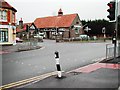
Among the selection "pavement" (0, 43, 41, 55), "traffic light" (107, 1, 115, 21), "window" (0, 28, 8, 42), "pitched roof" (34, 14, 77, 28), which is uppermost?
"pitched roof" (34, 14, 77, 28)

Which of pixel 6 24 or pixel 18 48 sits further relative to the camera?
pixel 6 24

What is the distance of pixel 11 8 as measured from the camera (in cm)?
3741

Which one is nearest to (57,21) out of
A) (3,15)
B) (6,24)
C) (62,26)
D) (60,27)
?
(60,27)

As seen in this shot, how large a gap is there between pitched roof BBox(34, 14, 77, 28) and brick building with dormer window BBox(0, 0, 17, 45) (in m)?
36.9

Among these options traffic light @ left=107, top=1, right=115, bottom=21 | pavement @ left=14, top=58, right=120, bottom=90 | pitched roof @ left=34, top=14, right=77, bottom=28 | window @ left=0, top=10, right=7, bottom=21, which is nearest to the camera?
pavement @ left=14, top=58, right=120, bottom=90

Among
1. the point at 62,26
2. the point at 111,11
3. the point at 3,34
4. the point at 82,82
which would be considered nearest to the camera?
the point at 82,82

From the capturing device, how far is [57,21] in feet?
256

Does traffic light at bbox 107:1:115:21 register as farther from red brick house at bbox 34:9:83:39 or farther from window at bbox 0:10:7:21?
red brick house at bbox 34:9:83:39

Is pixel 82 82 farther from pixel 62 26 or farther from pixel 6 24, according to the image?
pixel 62 26

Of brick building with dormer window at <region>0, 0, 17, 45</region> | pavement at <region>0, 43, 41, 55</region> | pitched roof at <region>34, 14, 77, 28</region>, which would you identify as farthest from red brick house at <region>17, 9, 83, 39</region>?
pavement at <region>0, 43, 41, 55</region>

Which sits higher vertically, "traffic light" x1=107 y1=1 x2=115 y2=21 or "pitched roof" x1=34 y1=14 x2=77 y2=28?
"pitched roof" x1=34 y1=14 x2=77 y2=28

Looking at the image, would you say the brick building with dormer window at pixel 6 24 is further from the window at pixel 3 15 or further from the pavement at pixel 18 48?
the pavement at pixel 18 48

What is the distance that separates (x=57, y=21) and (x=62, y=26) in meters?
4.06

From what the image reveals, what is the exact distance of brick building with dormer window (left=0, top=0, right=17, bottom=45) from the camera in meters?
36.1
